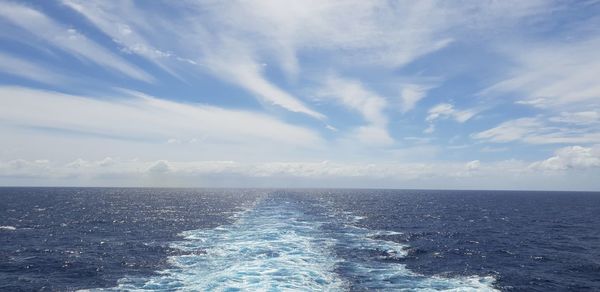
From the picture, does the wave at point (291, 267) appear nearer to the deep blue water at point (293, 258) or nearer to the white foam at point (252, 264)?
the white foam at point (252, 264)

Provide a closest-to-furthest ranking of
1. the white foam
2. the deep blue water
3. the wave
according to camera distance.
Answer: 1. the white foam
2. the wave
3. the deep blue water

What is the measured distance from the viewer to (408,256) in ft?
161

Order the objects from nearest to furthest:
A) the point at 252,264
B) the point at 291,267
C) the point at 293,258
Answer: the point at 291,267, the point at 252,264, the point at 293,258

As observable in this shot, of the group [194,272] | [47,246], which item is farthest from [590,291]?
[47,246]

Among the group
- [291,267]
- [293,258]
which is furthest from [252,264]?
[293,258]

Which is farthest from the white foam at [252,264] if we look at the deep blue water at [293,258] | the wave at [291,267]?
the deep blue water at [293,258]

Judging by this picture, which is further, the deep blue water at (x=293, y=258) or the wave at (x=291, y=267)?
the deep blue water at (x=293, y=258)

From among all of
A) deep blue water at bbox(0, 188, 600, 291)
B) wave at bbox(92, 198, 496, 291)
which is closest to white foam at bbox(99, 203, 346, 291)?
wave at bbox(92, 198, 496, 291)

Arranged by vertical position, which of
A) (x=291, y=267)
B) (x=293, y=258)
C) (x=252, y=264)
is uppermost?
(x=293, y=258)

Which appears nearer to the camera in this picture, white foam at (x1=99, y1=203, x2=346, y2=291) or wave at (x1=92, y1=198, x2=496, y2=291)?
white foam at (x1=99, y1=203, x2=346, y2=291)

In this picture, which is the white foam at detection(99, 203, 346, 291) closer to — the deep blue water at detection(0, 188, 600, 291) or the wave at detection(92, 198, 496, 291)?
the wave at detection(92, 198, 496, 291)

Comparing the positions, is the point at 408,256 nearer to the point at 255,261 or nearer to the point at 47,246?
the point at 255,261

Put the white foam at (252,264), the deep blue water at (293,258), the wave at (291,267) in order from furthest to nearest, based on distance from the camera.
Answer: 1. the deep blue water at (293,258)
2. the wave at (291,267)
3. the white foam at (252,264)

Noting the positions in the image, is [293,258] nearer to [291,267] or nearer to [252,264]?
[291,267]
